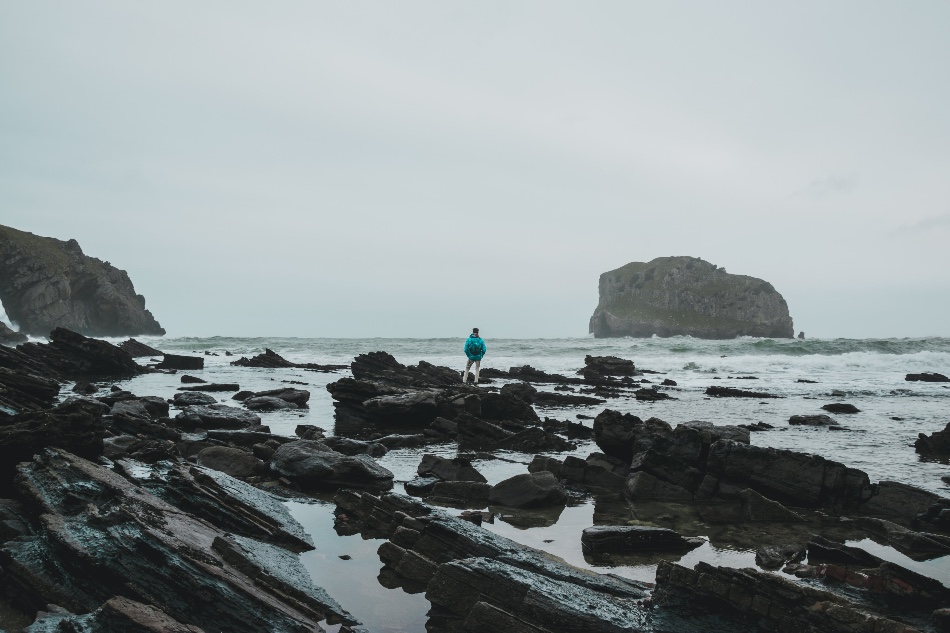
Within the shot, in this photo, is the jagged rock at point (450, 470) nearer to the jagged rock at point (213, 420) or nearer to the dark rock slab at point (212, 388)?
the jagged rock at point (213, 420)

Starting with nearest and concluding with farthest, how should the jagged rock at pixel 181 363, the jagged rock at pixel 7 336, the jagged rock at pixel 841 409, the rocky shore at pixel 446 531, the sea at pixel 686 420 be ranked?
1. the rocky shore at pixel 446 531
2. the sea at pixel 686 420
3. the jagged rock at pixel 841 409
4. the jagged rock at pixel 181 363
5. the jagged rock at pixel 7 336

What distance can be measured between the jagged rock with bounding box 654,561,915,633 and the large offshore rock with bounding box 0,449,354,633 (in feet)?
11.2

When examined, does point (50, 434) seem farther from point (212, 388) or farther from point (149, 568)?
point (212, 388)

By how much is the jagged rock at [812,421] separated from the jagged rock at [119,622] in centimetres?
2401

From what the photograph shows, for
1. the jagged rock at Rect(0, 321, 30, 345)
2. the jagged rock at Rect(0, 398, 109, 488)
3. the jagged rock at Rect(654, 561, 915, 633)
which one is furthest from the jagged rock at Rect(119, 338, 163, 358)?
the jagged rock at Rect(654, 561, 915, 633)

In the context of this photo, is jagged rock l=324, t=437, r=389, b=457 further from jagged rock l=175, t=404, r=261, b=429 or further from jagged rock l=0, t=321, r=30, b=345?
jagged rock l=0, t=321, r=30, b=345

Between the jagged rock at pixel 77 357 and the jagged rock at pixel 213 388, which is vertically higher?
the jagged rock at pixel 77 357

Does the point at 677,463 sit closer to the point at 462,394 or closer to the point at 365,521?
the point at 365,521

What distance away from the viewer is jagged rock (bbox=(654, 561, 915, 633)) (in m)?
5.38

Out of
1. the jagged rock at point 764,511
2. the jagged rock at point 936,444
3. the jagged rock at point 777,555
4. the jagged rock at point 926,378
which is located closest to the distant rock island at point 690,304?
the jagged rock at point 926,378

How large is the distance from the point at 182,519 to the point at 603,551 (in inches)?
227

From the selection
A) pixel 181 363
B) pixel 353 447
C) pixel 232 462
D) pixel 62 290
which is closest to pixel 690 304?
pixel 62 290

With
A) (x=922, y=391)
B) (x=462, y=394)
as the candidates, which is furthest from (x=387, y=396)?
(x=922, y=391)

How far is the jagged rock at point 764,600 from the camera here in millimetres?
5375
